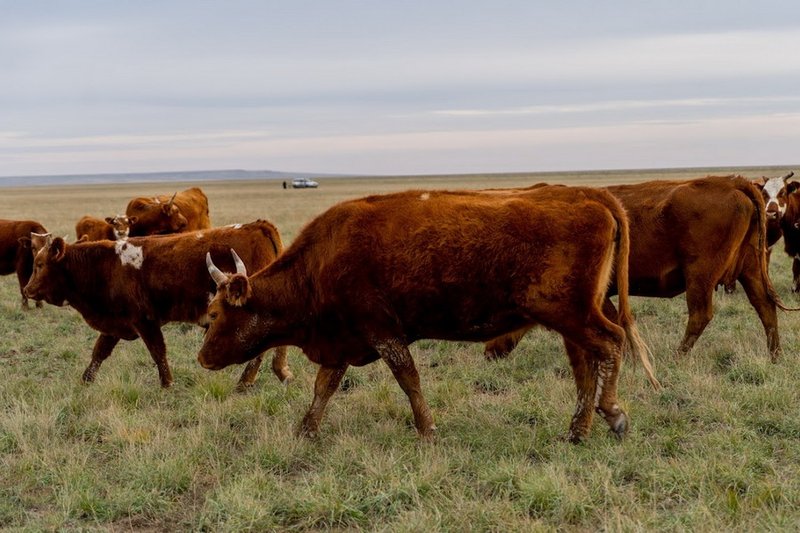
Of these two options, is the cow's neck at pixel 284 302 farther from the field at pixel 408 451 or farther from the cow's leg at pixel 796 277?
the cow's leg at pixel 796 277

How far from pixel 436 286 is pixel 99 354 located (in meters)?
4.59

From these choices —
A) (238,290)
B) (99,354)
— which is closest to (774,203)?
(238,290)

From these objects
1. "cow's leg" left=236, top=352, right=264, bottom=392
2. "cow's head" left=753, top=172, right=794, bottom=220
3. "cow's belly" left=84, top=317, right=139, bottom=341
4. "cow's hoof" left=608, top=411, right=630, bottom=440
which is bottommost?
"cow's leg" left=236, top=352, right=264, bottom=392

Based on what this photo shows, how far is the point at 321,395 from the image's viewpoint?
21.5 ft

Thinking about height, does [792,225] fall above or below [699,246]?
below

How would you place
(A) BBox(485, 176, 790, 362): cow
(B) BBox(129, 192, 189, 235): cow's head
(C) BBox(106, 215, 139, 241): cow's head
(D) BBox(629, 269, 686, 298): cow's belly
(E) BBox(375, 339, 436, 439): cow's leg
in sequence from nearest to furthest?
1. (E) BBox(375, 339, 436, 439): cow's leg
2. (A) BBox(485, 176, 790, 362): cow
3. (D) BBox(629, 269, 686, 298): cow's belly
4. (C) BBox(106, 215, 139, 241): cow's head
5. (B) BBox(129, 192, 189, 235): cow's head

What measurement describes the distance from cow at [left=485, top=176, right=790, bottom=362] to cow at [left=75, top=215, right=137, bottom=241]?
8.06 meters

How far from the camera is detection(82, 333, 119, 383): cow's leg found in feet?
28.0

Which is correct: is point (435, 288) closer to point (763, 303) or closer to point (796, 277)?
point (763, 303)

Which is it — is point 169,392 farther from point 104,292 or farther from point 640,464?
point 640,464

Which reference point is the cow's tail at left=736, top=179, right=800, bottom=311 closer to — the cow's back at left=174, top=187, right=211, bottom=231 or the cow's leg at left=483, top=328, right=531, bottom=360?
the cow's leg at left=483, top=328, right=531, bottom=360

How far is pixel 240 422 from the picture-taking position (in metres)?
6.86

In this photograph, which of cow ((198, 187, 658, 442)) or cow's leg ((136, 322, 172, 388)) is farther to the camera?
cow's leg ((136, 322, 172, 388))

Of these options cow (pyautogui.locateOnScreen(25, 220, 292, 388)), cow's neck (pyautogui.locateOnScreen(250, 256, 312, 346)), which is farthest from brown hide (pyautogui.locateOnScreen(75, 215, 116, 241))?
cow's neck (pyautogui.locateOnScreen(250, 256, 312, 346))
